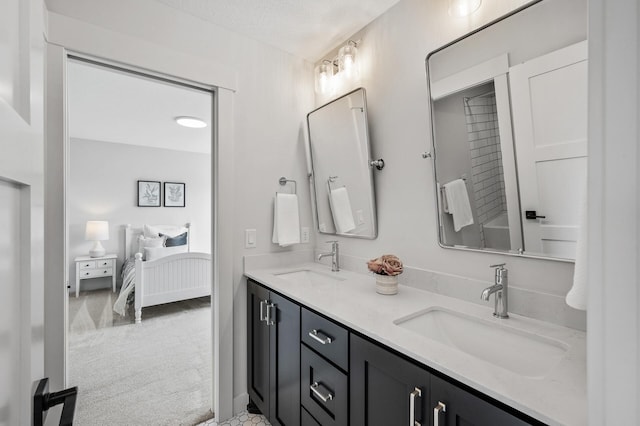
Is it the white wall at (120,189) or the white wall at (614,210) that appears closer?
the white wall at (614,210)

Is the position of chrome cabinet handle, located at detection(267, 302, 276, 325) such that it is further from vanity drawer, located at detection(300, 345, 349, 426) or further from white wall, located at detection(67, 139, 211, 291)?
white wall, located at detection(67, 139, 211, 291)

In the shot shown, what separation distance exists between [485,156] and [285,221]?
1.23m

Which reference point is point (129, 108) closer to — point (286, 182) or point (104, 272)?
point (286, 182)

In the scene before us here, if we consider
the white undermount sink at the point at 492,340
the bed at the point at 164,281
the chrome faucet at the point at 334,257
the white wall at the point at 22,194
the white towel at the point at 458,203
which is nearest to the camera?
the white wall at the point at 22,194

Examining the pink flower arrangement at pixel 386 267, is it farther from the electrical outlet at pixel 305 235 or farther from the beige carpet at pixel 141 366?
the beige carpet at pixel 141 366

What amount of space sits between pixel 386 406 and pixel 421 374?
21cm

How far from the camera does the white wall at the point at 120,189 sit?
4.55 meters

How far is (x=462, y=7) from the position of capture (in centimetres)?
129

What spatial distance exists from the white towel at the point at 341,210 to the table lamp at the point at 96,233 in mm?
4093

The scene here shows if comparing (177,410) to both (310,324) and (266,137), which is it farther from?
(266,137)

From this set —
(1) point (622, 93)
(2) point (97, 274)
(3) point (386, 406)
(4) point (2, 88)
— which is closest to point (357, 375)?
(3) point (386, 406)

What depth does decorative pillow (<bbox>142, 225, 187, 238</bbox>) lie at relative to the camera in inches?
191

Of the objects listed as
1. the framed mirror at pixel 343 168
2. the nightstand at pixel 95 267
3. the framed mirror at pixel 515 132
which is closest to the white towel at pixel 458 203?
the framed mirror at pixel 515 132

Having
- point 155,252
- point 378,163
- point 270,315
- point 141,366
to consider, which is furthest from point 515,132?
point 155,252
